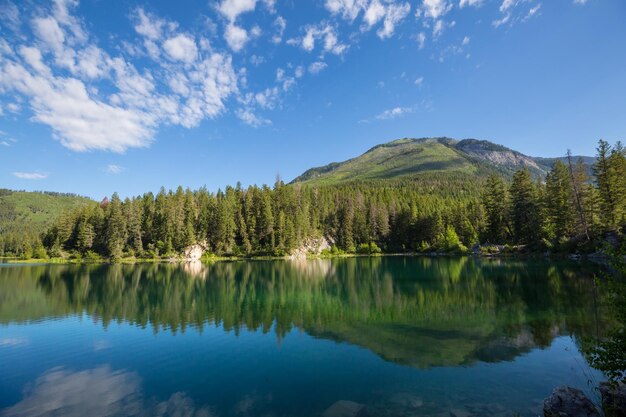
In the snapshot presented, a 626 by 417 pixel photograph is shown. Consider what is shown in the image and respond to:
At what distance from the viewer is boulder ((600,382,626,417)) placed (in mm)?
10438

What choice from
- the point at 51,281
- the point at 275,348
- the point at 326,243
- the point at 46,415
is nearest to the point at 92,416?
the point at 46,415

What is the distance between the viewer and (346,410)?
13102 mm

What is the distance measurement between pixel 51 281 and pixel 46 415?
55.5 meters

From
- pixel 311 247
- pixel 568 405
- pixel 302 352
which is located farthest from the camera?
pixel 311 247

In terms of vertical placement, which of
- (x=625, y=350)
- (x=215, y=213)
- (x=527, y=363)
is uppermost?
(x=215, y=213)

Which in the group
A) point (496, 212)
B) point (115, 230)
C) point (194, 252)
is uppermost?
point (115, 230)

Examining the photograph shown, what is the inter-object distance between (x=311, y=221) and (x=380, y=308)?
104 m

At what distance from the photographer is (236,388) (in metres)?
15.5

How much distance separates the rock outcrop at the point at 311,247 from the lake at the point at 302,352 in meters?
82.3

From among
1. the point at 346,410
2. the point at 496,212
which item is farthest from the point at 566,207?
the point at 346,410

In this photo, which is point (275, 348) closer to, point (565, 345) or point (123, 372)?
point (123, 372)

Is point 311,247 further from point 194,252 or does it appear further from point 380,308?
point 380,308

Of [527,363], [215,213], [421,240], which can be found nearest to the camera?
[527,363]

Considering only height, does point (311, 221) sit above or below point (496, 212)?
above
